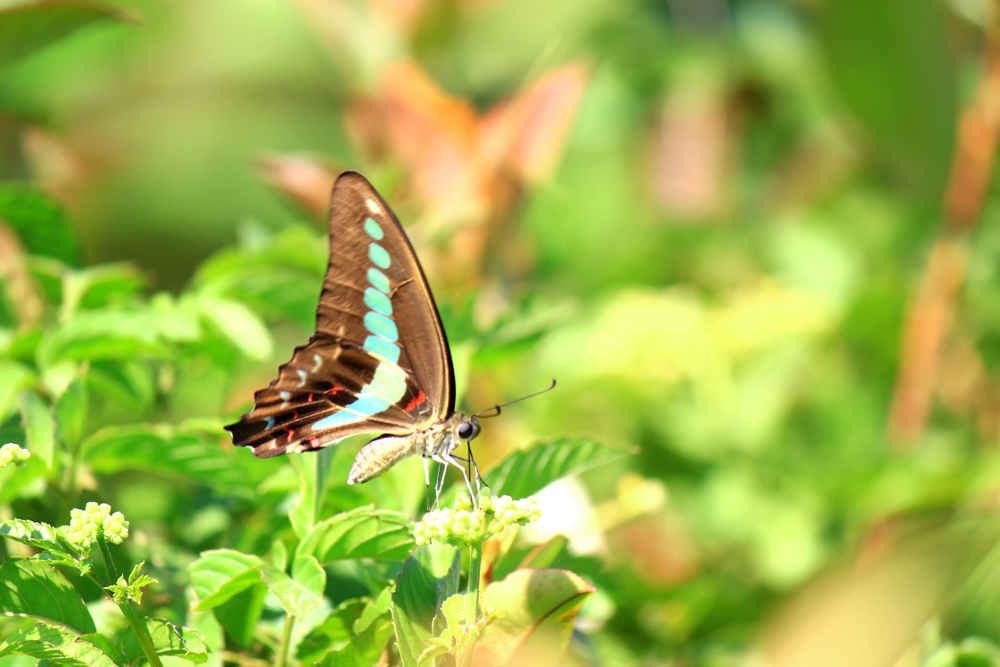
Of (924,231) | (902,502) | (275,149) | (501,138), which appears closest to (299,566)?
(501,138)

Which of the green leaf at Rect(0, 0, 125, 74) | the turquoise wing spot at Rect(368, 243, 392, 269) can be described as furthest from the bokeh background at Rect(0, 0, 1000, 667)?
the turquoise wing spot at Rect(368, 243, 392, 269)

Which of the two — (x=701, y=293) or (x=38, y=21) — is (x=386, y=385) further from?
(x=701, y=293)

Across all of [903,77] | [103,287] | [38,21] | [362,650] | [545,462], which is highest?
[903,77]

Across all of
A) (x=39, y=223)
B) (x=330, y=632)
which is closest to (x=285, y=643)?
(x=330, y=632)

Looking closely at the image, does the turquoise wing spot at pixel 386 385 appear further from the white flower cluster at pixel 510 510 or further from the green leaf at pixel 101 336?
the white flower cluster at pixel 510 510

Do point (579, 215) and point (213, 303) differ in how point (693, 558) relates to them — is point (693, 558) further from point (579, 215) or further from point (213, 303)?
point (579, 215)

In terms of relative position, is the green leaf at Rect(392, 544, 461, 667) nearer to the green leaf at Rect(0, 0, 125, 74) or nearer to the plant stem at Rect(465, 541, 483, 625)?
the plant stem at Rect(465, 541, 483, 625)
